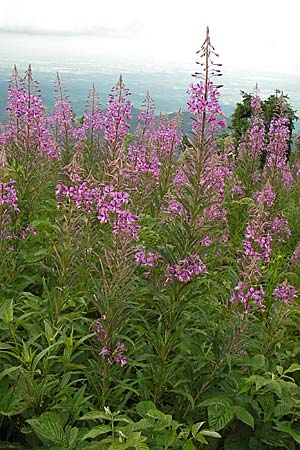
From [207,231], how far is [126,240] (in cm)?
68

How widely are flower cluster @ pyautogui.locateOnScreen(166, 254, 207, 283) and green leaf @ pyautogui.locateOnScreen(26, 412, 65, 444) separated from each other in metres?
1.28

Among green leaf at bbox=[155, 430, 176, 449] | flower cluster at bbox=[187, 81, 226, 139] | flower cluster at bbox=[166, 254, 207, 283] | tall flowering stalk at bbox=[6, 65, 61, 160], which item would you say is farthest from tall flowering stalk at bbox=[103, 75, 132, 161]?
green leaf at bbox=[155, 430, 176, 449]

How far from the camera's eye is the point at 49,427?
3.09 metres

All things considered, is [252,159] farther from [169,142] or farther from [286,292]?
[286,292]

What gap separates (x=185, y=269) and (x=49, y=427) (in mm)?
1483

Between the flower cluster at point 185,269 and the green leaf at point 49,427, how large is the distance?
128cm

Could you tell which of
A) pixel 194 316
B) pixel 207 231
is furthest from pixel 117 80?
pixel 194 316

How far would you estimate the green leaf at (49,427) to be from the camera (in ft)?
9.90

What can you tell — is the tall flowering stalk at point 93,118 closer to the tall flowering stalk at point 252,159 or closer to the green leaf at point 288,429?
the tall flowering stalk at point 252,159

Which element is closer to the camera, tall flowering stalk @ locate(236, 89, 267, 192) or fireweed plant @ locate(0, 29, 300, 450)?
fireweed plant @ locate(0, 29, 300, 450)

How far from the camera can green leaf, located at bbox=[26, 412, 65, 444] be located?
3018 mm

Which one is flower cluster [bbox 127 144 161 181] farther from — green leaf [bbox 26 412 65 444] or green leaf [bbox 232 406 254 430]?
green leaf [bbox 26 412 65 444]

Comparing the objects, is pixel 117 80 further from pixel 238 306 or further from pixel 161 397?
pixel 161 397

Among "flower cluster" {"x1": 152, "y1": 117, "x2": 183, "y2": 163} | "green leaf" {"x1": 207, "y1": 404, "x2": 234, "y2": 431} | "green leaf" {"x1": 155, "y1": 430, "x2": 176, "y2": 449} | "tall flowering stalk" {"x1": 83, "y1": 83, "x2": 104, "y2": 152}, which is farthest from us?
"tall flowering stalk" {"x1": 83, "y1": 83, "x2": 104, "y2": 152}
